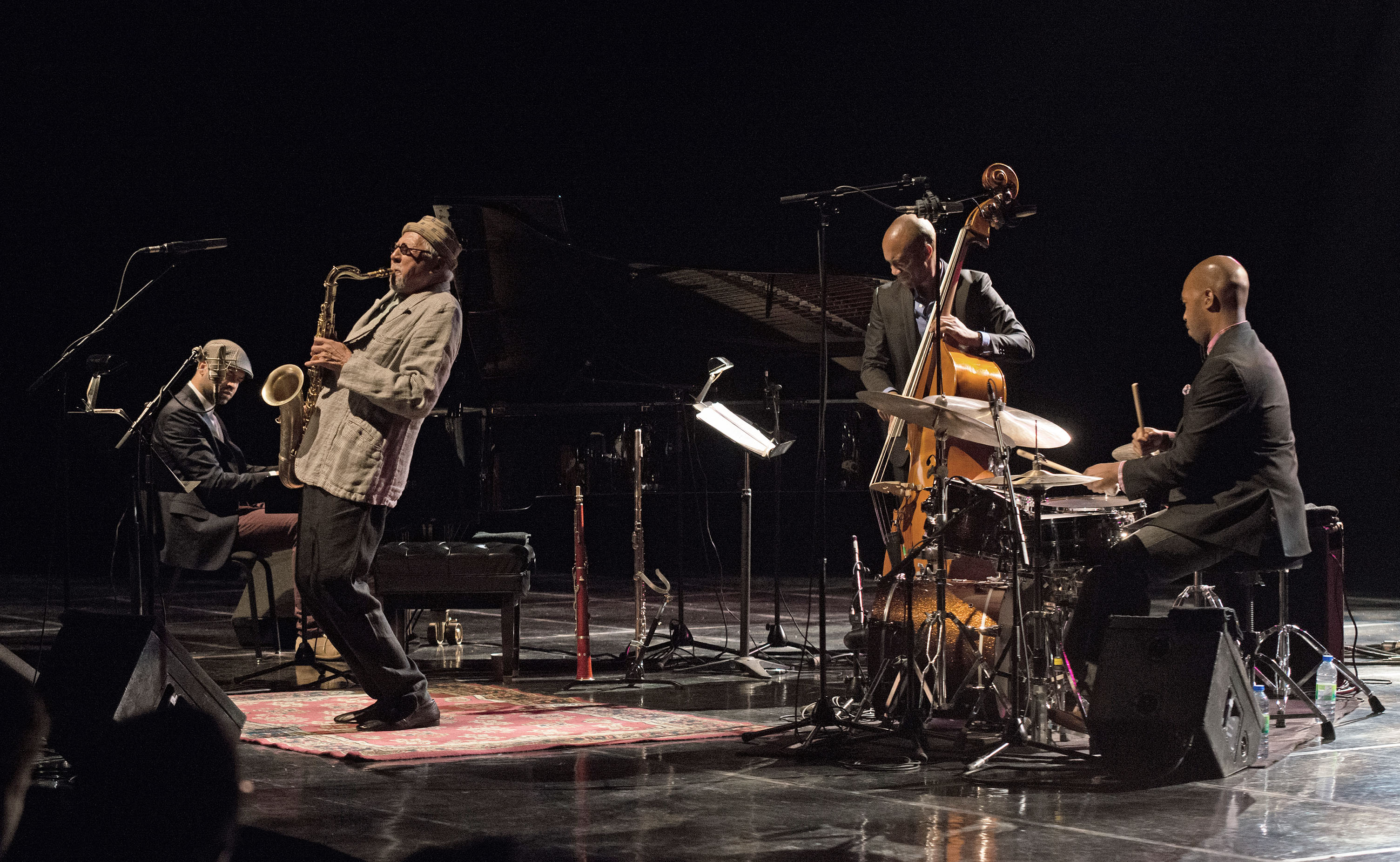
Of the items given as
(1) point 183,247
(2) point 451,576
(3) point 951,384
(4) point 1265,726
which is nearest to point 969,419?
(3) point 951,384

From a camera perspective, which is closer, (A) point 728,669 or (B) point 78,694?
(B) point 78,694

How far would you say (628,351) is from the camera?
6898mm

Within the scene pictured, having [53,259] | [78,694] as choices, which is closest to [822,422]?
[78,694]

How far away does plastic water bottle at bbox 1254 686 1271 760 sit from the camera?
4066mm

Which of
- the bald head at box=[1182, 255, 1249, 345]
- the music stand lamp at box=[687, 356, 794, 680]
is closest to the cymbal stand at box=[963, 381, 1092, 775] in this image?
the bald head at box=[1182, 255, 1249, 345]

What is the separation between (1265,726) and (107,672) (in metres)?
3.26

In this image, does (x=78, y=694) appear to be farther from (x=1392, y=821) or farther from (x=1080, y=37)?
(x=1080, y=37)

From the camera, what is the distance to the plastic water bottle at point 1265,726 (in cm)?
407

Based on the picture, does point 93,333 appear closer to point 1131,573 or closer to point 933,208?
point 933,208

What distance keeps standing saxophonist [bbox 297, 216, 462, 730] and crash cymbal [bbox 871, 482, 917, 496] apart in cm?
149

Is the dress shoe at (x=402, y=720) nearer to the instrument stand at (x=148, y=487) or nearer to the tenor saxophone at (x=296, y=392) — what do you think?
the instrument stand at (x=148, y=487)

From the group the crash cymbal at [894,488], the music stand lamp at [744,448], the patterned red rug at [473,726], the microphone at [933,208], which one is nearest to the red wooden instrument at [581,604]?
the patterned red rug at [473,726]

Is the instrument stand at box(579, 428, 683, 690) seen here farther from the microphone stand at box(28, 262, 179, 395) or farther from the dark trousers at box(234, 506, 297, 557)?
the microphone stand at box(28, 262, 179, 395)

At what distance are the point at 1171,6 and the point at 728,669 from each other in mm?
6312
